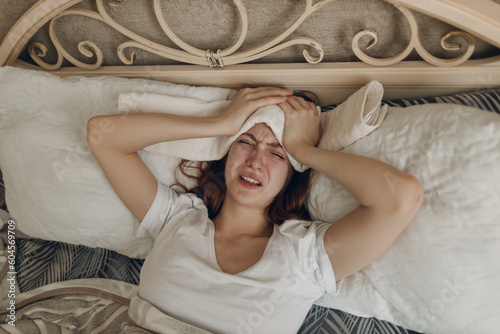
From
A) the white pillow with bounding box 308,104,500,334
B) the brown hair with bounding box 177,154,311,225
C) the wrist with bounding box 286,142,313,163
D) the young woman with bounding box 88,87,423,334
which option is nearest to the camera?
the white pillow with bounding box 308,104,500,334

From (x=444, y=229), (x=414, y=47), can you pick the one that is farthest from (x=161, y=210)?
(x=414, y=47)

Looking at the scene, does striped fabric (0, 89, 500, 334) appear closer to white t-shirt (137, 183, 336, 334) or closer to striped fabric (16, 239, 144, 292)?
striped fabric (16, 239, 144, 292)

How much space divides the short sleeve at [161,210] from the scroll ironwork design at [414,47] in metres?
0.76

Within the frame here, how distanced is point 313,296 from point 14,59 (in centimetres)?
144

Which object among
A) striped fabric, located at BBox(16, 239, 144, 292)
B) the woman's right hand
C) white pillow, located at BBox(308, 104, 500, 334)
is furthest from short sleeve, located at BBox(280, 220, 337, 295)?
striped fabric, located at BBox(16, 239, 144, 292)

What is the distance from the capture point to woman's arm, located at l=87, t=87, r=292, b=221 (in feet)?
3.61

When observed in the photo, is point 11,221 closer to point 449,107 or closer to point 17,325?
point 17,325

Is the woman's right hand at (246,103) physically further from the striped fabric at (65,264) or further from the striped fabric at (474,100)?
the striped fabric at (65,264)

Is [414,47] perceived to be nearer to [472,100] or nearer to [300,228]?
[472,100]

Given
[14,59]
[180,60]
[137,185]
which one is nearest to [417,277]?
[137,185]

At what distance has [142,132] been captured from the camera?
3.64ft

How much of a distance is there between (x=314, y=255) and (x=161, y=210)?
0.52 m

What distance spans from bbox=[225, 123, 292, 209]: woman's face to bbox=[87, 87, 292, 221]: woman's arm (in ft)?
0.20

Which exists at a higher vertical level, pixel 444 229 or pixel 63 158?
pixel 444 229
